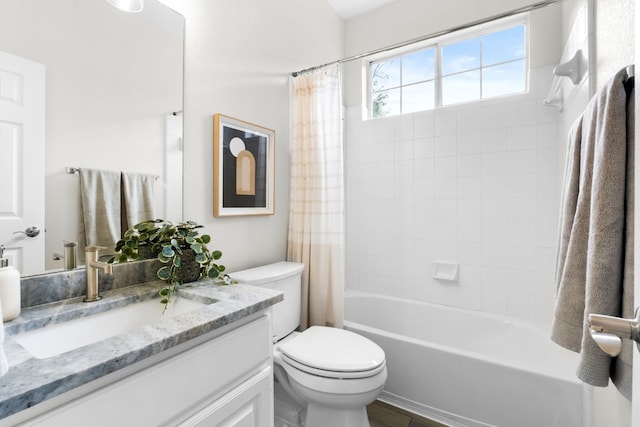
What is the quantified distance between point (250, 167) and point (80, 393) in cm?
133

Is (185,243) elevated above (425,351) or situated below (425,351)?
above

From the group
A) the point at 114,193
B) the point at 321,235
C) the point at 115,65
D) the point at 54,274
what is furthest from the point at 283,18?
the point at 54,274

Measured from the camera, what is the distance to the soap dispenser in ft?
2.66

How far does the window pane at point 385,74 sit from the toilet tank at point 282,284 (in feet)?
5.57

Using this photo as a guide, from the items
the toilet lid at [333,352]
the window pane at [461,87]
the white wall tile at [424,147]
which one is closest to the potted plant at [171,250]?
the toilet lid at [333,352]

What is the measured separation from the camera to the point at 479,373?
1.54 m

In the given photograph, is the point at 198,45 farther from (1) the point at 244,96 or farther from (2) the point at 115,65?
(2) the point at 115,65

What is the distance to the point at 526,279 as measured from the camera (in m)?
2.00

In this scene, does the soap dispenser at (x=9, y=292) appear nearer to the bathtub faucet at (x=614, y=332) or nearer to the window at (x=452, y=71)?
the bathtub faucet at (x=614, y=332)

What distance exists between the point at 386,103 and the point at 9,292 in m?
2.50

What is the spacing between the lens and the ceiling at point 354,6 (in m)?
2.43

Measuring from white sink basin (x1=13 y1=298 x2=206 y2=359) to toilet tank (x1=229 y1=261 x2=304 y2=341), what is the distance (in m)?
0.43

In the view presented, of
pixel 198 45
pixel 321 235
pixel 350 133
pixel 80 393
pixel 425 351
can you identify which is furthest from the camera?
pixel 350 133

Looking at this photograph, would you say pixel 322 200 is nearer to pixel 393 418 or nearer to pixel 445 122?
pixel 445 122
